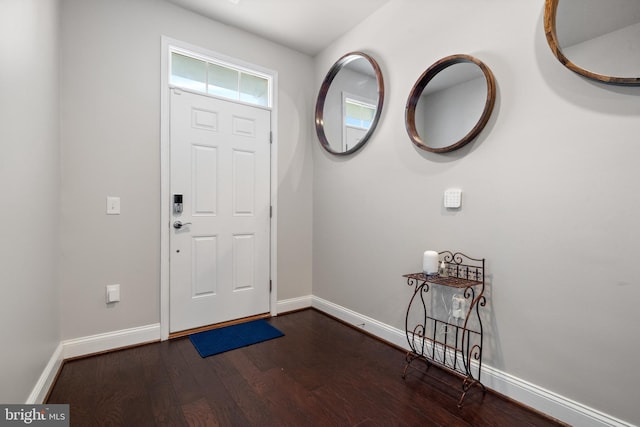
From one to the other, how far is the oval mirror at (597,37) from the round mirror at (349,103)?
1203mm

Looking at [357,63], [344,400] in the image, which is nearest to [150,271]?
[344,400]

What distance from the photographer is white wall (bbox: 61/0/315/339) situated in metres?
2.12

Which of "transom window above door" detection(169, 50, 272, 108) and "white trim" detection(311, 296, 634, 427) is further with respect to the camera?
"transom window above door" detection(169, 50, 272, 108)

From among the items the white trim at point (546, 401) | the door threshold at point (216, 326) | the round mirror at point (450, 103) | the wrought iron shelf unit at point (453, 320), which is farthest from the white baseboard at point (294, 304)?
the round mirror at point (450, 103)

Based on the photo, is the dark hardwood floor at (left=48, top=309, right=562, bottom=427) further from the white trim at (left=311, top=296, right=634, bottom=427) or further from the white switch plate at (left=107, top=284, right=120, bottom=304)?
the white switch plate at (left=107, top=284, right=120, bottom=304)

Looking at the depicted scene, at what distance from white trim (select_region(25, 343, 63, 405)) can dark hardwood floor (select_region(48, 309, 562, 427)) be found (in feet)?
0.18

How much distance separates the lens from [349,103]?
2.86m

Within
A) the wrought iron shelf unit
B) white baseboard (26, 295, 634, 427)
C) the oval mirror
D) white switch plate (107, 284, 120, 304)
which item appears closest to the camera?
the oval mirror

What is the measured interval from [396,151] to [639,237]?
4.79ft

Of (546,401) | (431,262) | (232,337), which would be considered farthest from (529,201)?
(232,337)

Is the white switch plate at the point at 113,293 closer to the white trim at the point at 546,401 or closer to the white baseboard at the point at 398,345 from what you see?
the white baseboard at the point at 398,345

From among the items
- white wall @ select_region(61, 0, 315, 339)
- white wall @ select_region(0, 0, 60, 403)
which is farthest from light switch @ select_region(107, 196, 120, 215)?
white wall @ select_region(0, 0, 60, 403)

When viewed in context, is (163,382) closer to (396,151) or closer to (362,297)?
(362,297)

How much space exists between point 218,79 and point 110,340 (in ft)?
7.52
